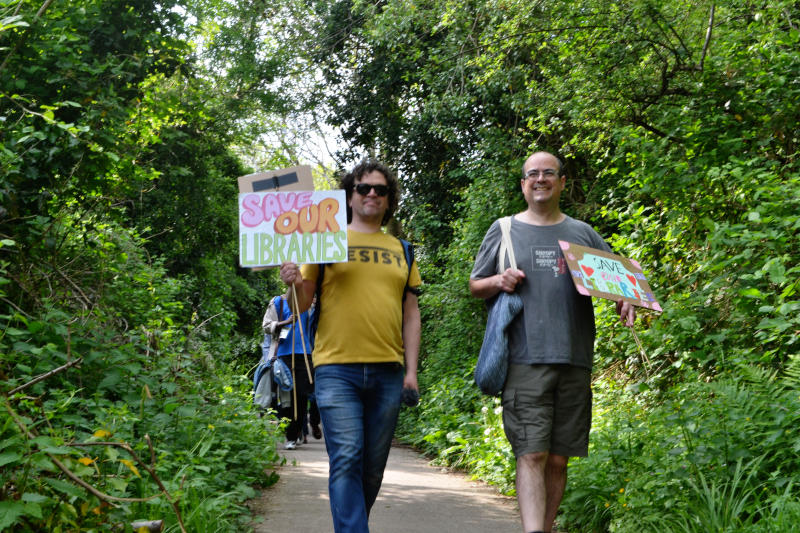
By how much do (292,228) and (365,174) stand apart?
509mm

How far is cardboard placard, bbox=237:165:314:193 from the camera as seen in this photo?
476cm

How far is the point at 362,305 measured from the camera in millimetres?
4371

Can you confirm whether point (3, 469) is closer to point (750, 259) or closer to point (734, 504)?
point (734, 504)

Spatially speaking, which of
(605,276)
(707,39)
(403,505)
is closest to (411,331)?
(605,276)

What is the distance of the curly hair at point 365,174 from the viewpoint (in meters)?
4.65

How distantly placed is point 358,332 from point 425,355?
42.6 feet

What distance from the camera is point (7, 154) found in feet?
18.4

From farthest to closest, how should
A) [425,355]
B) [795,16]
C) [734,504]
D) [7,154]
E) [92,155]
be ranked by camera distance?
[425,355] → [795,16] → [92,155] → [7,154] → [734,504]

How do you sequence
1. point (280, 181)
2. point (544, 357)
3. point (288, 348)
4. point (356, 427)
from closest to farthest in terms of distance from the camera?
point (356, 427), point (544, 357), point (280, 181), point (288, 348)

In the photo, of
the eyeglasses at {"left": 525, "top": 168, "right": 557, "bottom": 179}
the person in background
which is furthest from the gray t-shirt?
the person in background

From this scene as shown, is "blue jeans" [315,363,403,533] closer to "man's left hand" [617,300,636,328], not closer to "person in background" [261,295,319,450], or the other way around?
"man's left hand" [617,300,636,328]

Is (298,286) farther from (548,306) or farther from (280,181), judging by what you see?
(548,306)

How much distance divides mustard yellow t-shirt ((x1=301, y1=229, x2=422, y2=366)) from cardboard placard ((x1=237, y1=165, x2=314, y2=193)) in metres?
0.47

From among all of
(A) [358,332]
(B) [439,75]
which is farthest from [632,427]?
(B) [439,75]
